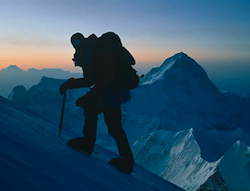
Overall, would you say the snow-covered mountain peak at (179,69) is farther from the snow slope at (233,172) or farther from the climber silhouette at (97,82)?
the climber silhouette at (97,82)

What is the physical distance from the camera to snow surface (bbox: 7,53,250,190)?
49.7ft

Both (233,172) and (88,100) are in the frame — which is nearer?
(88,100)

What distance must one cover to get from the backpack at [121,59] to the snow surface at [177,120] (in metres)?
9.70

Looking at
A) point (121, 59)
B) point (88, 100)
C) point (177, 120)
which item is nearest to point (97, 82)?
point (88, 100)

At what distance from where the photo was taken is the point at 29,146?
175 centimetres

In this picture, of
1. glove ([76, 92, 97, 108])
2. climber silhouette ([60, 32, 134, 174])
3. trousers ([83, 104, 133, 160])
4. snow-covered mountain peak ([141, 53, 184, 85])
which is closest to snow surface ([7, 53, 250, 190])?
snow-covered mountain peak ([141, 53, 184, 85])

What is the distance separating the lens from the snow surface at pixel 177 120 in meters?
15.2

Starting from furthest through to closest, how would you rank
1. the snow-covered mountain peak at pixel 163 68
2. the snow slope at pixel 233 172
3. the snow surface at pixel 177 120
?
the snow-covered mountain peak at pixel 163 68 < the snow surface at pixel 177 120 < the snow slope at pixel 233 172

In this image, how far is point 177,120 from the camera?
5181 cm

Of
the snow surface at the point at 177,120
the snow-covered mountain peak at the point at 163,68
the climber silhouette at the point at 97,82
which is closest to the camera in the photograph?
the climber silhouette at the point at 97,82

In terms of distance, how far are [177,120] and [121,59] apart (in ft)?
166

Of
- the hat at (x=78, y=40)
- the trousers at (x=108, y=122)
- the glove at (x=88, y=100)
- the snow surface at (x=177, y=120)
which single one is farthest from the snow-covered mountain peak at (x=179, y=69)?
the glove at (x=88, y=100)

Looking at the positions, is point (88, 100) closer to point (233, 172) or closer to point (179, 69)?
point (233, 172)

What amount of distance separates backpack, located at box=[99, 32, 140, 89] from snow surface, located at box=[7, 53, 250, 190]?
9696 mm
